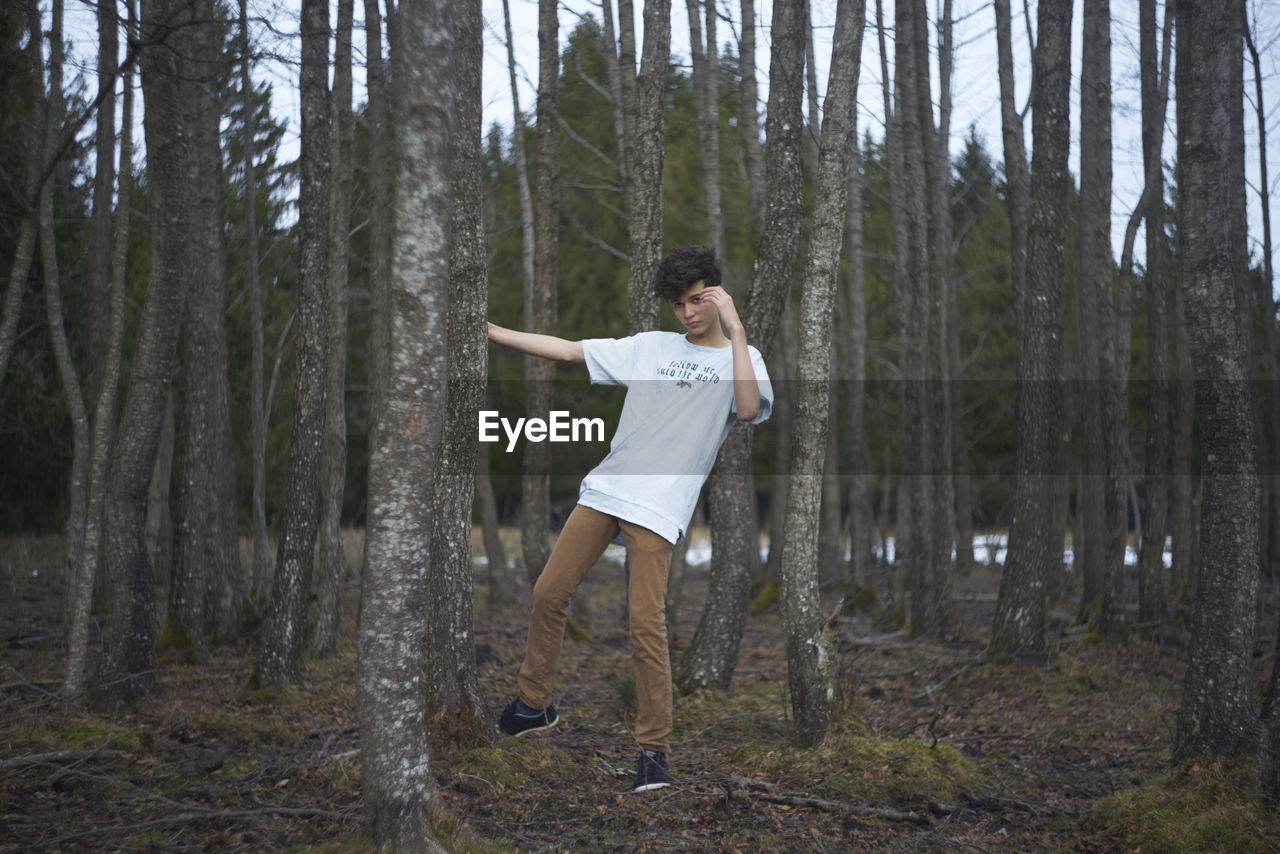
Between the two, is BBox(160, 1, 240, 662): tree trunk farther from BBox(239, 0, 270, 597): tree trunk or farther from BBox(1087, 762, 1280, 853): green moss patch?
BBox(1087, 762, 1280, 853): green moss patch

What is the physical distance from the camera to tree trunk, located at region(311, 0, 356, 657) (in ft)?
27.1

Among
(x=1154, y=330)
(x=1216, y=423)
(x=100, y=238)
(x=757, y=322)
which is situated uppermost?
(x=100, y=238)

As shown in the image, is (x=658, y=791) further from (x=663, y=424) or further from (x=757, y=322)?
(x=757, y=322)

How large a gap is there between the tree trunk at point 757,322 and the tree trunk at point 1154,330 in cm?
467

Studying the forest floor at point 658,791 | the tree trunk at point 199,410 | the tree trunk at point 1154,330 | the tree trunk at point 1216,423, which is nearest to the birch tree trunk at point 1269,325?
the tree trunk at point 1154,330

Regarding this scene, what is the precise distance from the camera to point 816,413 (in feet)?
17.4

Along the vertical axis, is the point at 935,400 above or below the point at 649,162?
below

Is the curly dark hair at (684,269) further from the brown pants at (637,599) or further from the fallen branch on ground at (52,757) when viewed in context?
the fallen branch on ground at (52,757)

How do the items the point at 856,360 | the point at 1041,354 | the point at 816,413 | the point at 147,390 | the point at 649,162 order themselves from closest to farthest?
the point at 816,413 → the point at 147,390 → the point at 649,162 → the point at 1041,354 → the point at 856,360

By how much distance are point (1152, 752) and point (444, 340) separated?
4.54 metres

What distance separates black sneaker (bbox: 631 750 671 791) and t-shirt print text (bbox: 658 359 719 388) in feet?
5.18

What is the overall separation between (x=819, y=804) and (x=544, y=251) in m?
7.08

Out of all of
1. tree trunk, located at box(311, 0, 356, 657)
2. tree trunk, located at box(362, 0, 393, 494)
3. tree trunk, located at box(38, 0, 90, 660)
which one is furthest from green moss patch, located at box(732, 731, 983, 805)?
tree trunk, located at box(38, 0, 90, 660)

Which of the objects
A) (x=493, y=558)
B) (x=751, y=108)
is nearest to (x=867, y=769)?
(x=493, y=558)
